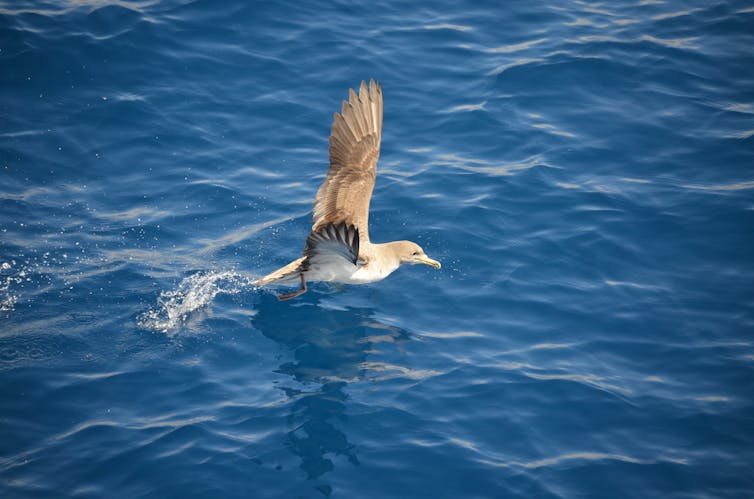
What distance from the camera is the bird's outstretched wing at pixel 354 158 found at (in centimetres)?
948

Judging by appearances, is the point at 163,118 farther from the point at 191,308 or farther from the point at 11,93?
the point at 191,308

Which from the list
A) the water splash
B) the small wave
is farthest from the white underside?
the water splash

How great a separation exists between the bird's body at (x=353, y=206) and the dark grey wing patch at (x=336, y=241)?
0.08 metres

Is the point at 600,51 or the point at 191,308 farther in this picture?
the point at 600,51

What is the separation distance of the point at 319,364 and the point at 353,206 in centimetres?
213

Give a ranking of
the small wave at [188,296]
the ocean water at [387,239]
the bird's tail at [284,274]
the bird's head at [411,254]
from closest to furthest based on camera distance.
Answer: the ocean water at [387,239] → the small wave at [188,296] → the bird's tail at [284,274] → the bird's head at [411,254]

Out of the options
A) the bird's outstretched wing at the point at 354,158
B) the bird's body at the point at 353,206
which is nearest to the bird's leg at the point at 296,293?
the bird's body at the point at 353,206

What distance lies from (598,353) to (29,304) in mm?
6906

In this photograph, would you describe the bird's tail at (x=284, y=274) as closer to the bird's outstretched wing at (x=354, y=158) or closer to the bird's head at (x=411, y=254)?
the bird's outstretched wing at (x=354, y=158)

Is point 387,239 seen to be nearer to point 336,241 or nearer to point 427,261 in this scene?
point 427,261

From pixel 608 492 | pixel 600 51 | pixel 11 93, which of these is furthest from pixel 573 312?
A: pixel 11 93

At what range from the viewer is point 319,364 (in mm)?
8602

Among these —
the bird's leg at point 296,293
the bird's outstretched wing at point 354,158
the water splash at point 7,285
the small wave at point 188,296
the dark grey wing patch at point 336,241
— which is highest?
the bird's outstretched wing at point 354,158

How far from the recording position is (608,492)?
715cm
